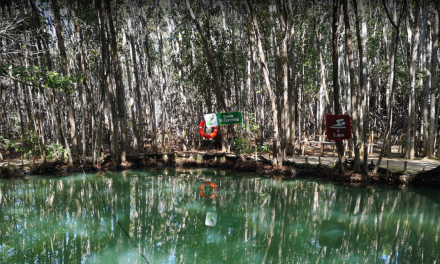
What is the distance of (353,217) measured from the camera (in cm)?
616

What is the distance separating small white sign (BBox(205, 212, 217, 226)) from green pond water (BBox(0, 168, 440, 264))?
→ 0.02 m

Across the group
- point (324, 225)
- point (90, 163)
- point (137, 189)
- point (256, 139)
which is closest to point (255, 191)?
point (324, 225)

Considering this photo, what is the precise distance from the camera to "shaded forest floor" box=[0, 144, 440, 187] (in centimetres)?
787

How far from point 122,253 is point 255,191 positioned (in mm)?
4258

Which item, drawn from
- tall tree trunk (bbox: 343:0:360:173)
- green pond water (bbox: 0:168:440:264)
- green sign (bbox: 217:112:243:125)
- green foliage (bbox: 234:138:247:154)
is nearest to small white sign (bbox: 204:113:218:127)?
green sign (bbox: 217:112:243:125)

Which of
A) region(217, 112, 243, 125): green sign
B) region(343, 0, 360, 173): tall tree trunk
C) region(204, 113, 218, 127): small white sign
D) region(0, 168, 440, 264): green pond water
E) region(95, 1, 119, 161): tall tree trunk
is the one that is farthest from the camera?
region(204, 113, 218, 127): small white sign

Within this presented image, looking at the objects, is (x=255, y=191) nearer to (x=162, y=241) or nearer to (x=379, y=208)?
(x=379, y=208)

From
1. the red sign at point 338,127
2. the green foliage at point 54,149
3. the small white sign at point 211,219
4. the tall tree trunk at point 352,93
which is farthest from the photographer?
the red sign at point 338,127

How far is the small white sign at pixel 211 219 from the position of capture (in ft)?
19.5

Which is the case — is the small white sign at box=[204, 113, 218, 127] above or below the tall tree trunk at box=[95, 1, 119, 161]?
below

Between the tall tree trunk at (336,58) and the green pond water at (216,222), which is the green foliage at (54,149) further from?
the tall tree trunk at (336,58)

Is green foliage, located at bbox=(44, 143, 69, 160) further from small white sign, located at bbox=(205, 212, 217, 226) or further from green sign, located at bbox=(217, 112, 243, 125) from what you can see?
green sign, located at bbox=(217, 112, 243, 125)

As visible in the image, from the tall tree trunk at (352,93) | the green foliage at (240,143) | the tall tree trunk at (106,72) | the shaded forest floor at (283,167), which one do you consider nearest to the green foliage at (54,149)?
the shaded forest floor at (283,167)

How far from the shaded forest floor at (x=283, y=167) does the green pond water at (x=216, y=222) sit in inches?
15.8
